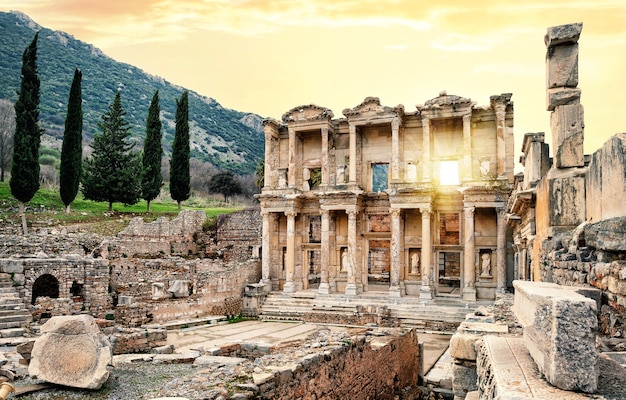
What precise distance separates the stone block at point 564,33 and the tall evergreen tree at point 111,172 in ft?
109

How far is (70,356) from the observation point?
26.5 feet

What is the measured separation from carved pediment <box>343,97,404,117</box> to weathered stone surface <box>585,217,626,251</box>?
1992 centimetres

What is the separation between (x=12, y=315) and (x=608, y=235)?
50.4 ft

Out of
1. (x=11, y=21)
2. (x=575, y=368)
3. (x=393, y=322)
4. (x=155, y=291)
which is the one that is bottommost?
(x=393, y=322)

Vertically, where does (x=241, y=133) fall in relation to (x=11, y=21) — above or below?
below

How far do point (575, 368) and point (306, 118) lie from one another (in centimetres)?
2473

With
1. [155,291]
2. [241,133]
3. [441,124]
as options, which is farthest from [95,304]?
[241,133]

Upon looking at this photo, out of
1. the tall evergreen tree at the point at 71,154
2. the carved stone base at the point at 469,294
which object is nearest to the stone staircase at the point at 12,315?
the carved stone base at the point at 469,294

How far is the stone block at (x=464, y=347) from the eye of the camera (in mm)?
6843

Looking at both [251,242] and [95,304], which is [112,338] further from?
[251,242]

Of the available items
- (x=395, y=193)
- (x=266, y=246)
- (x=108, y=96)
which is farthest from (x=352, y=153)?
(x=108, y=96)

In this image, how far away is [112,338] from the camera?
1221cm

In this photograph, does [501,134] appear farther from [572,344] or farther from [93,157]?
[93,157]

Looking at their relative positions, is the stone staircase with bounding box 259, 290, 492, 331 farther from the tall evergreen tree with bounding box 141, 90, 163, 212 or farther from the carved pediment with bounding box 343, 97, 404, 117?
the tall evergreen tree with bounding box 141, 90, 163, 212
